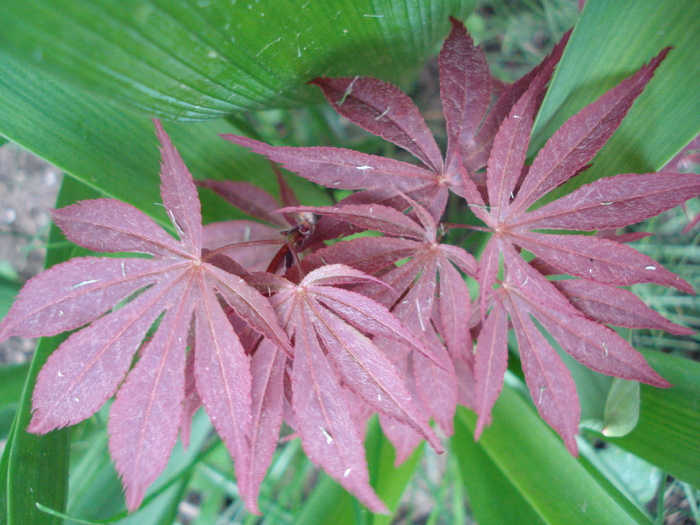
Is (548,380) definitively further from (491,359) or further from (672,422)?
(672,422)

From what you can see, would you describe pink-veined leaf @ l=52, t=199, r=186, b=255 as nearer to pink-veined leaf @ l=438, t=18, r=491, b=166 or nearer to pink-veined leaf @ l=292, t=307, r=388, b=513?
pink-veined leaf @ l=292, t=307, r=388, b=513

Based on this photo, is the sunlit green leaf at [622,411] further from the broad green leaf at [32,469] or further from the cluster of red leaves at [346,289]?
the broad green leaf at [32,469]

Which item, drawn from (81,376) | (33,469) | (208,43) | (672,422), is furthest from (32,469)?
(672,422)

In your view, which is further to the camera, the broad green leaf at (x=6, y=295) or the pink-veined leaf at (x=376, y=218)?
the broad green leaf at (x=6, y=295)

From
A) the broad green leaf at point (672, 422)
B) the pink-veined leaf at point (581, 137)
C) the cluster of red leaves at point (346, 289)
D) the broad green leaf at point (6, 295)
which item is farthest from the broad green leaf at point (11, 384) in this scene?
the broad green leaf at point (672, 422)

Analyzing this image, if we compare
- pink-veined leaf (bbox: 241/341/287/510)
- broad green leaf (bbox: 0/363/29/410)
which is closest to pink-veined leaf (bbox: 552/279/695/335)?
pink-veined leaf (bbox: 241/341/287/510)

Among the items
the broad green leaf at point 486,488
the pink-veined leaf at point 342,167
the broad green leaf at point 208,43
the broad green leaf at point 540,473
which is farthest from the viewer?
the broad green leaf at point 486,488
